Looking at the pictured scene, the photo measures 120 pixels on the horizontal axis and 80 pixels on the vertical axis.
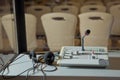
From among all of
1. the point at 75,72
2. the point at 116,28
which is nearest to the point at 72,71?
the point at 75,72

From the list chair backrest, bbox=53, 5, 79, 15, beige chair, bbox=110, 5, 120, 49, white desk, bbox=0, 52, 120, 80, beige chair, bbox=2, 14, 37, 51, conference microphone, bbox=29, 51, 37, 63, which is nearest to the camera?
white desk, bbox=0, 52, 120, 80

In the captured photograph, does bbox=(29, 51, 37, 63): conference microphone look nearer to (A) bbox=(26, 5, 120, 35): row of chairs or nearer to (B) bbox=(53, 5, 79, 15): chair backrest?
(A) bbox=(26, 5, 120, 35): row of chairs

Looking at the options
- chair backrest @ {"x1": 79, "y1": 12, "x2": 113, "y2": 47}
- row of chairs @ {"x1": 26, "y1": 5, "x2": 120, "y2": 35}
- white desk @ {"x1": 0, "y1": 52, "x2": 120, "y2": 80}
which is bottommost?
white desk @ {"x1": 0, "y1": 52, "x2": 120, "y2": 80}

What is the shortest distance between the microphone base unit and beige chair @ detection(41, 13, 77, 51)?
0.87 meters

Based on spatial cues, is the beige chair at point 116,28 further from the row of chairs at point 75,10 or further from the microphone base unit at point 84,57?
the microphone base unit at point 84,57

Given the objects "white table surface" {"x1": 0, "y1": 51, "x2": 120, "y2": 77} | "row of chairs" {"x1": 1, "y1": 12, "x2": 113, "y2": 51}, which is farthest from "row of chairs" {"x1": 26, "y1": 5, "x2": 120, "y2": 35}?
"white table surface" {"x1": 0, "y1": 51, "x2": 120, "y2": 77}

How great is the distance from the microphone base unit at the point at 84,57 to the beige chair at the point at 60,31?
866 mm

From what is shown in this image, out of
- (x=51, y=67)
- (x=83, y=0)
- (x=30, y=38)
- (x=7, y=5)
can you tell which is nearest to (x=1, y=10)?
(x=7, y=5)

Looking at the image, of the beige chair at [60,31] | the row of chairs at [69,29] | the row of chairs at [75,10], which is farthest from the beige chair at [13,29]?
the row of chairs at [75,10]

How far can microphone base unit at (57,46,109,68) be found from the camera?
156 cm

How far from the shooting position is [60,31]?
2682 mm

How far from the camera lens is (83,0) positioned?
5.21 meters

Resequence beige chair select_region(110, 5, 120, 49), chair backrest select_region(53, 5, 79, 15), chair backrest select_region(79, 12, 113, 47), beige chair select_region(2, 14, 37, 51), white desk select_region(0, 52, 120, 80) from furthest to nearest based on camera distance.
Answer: chair backrest select_region(53, 5, 79, 15)
beige chair select_region(110, 5, 120, 49)
chair backrest select_region(79, 12, 113, 47)
beige chair select_region(2, 14, 37, 51)
white desk select_region(0, 52, 120, 80)

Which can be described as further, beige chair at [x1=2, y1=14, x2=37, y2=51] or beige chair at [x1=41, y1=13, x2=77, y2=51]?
beige chair at [x1=41, y1=13, x2=77, y2=51]
